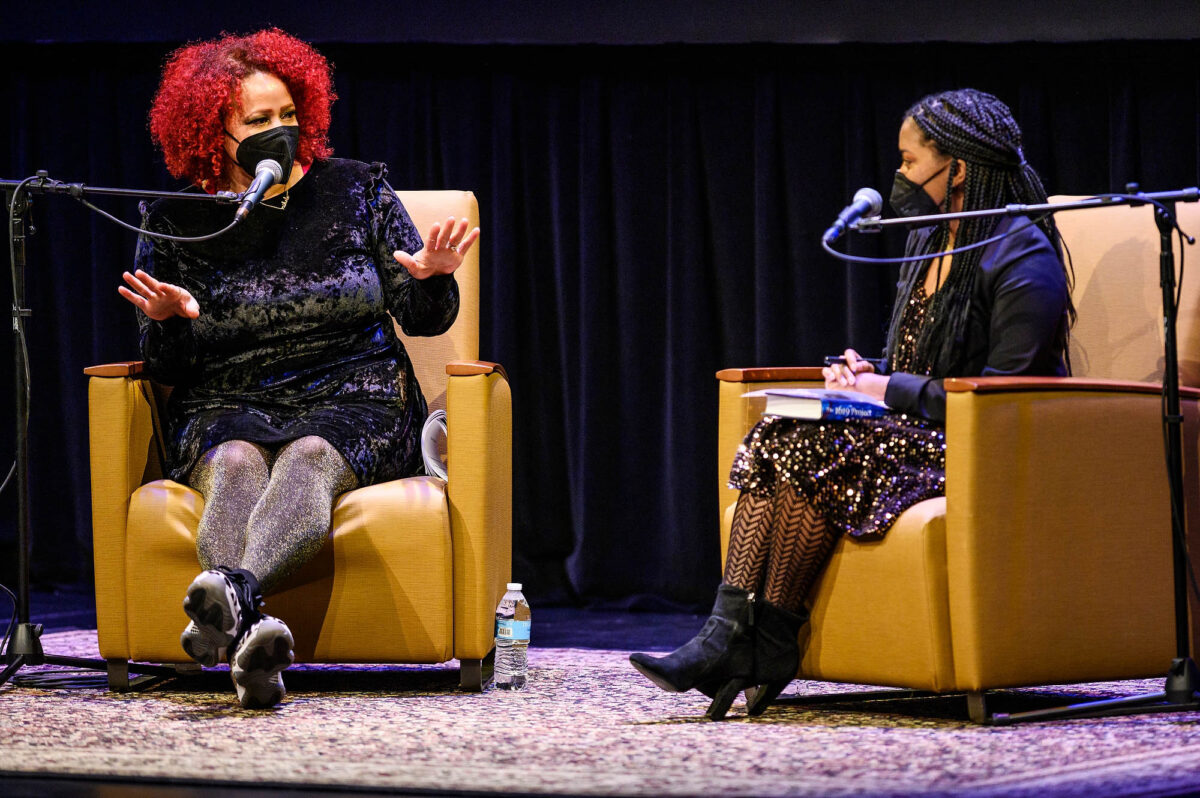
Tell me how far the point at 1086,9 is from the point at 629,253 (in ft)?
5.25

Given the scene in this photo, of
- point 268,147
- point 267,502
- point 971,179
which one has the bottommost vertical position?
point 267,502

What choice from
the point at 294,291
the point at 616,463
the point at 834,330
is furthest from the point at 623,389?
the point at 294,291

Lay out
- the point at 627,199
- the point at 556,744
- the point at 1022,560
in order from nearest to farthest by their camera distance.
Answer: the point at 556,744, the point at 1022,560, the point at 627,199

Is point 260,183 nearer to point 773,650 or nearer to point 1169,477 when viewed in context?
point 773,650

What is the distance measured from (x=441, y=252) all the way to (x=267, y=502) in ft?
2.07

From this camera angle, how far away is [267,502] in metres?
2.60

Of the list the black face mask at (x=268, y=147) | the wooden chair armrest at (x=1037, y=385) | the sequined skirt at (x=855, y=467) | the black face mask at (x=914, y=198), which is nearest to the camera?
the wooden chair armrest at (x=1037, y=385)

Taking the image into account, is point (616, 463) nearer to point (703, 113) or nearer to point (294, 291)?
point (703, 113)

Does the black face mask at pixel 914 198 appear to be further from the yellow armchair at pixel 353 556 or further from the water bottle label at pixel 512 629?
the water bottle label at pixel 512 629

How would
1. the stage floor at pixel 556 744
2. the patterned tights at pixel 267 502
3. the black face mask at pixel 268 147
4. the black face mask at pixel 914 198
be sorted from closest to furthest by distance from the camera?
the stage floor at pixel 556 744
the patterned tights at pixel 267 502
the black face mask at pixel 914 198
the black face mask at pixel 268 147

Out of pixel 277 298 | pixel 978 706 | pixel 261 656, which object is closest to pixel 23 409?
pixel 277 298

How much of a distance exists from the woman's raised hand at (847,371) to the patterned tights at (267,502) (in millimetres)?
1000

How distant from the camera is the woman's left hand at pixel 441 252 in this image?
273cm

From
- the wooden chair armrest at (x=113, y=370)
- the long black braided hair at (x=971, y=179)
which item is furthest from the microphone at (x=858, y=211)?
the wooden chair armrest at (x=113, y=370)
